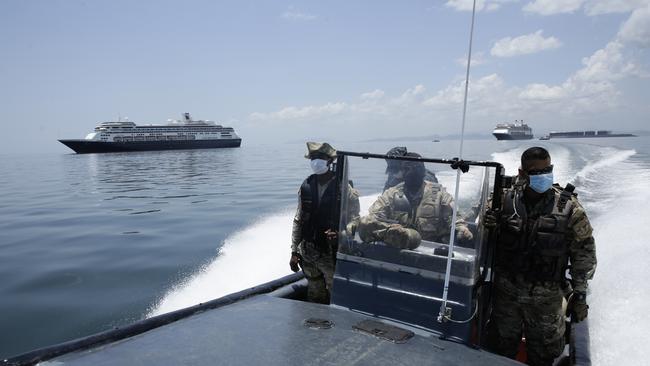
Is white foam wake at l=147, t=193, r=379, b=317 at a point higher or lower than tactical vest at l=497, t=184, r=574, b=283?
lower

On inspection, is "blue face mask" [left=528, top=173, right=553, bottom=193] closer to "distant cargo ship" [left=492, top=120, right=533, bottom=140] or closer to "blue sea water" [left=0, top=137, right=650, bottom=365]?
"blue sea water" [left=0, top=137, right=650, bottom=365]

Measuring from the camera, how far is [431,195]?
2.57 m

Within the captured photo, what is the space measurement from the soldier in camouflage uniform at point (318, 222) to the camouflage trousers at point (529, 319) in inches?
55.5

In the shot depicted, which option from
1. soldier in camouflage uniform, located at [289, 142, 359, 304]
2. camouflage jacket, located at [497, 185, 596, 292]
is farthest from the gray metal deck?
soldier in camouflage uniform, located at [289, 142, 359, 304]

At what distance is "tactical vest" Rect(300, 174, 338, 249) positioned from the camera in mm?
3729

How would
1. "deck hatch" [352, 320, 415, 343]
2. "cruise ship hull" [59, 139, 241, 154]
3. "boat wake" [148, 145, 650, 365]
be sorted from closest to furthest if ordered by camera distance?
"deck hatch" [352, 320, 415, 343], "boat wake" [148, 145, 650, 365], "cruise ship hull" [59, 139, 241, 154]

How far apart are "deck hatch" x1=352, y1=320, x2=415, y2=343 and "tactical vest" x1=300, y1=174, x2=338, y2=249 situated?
1410 mm

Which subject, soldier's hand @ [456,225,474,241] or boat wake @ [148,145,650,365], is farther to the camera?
boat wake @ [148,145,650,365]

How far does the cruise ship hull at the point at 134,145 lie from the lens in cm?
6438

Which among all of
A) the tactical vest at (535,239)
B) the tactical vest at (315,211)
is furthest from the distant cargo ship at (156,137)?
the tactical vest at (535,239)

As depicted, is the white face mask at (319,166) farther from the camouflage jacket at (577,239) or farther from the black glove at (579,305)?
the black glove at (579,305)

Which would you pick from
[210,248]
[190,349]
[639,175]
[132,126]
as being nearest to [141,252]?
[210,248]

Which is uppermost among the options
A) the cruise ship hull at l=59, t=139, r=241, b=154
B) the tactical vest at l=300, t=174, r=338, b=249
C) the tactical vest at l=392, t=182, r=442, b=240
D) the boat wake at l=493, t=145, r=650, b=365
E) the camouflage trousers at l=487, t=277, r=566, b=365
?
the tactical vest at l=392, t=182, r=442, b=240

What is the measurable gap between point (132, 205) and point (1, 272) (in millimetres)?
7307
